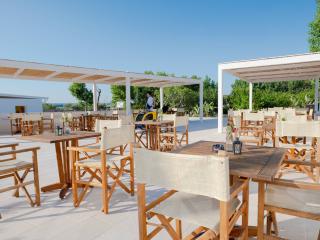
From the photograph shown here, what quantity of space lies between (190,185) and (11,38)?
24087 millimetres

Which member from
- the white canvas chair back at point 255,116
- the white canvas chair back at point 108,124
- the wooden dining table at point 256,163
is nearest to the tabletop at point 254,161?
the wooden dining table at point 256,163

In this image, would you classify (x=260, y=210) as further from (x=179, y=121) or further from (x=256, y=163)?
(x=179, y=121)

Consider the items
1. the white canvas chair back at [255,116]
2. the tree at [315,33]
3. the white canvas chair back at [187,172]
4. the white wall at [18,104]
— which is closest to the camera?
the white canvas chair back at [187,172]

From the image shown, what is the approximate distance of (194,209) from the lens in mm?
1473

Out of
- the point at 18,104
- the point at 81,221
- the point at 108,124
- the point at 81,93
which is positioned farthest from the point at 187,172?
the point at 81,93

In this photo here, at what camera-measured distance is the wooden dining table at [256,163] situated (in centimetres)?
131

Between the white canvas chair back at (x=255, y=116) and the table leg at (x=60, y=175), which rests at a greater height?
the white canvas chair back at (x=255, y=116)

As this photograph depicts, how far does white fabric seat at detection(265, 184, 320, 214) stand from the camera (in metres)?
1.47

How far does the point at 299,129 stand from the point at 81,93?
2688 centimetres

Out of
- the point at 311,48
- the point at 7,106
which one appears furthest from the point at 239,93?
the point at 7,106

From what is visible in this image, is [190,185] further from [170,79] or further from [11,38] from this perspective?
[11,38]

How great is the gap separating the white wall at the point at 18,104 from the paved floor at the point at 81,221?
76.0 ft

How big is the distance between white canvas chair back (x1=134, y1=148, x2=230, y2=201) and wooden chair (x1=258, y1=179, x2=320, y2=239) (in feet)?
1.51

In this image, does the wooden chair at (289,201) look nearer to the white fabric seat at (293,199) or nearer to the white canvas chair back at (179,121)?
the white fabric seat at (293,199)
